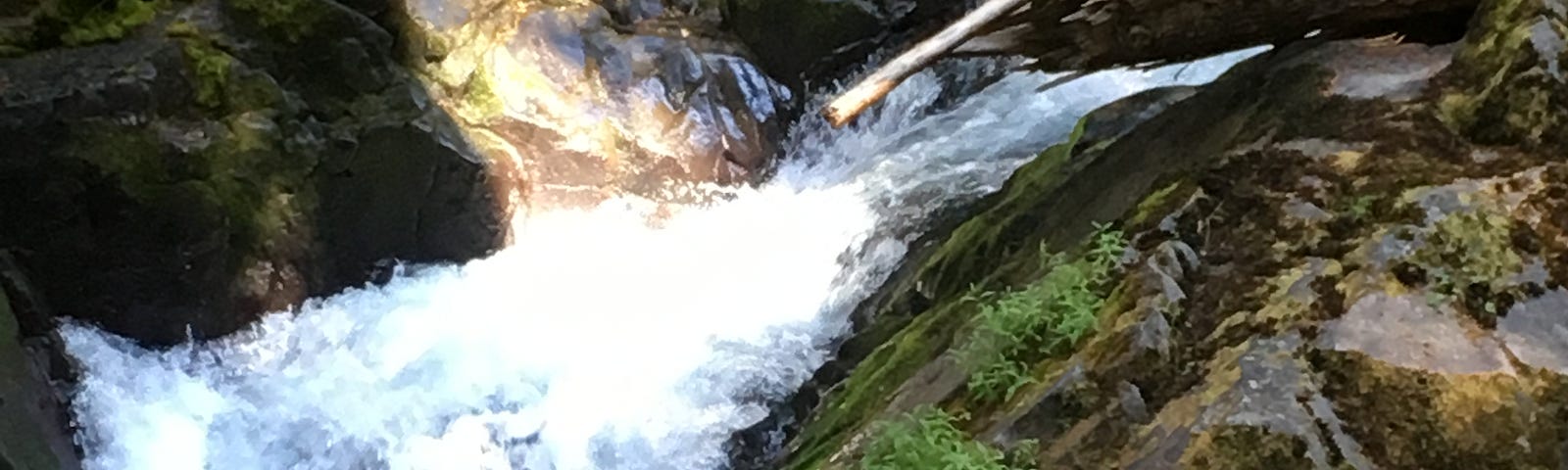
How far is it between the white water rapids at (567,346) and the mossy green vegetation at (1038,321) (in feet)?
6.07

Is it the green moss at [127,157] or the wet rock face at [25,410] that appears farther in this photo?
the green moss at [127,157]

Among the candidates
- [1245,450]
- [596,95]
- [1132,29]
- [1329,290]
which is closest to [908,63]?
[1132,29]

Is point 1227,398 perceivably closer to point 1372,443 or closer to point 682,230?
point 1372,443

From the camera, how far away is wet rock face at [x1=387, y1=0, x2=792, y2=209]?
7.90 meters

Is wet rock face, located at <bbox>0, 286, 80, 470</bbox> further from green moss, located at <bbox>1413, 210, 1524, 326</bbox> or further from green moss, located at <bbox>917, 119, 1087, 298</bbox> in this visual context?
green moss, located at <bbox>1413, 210, 1524, 326</bbox>

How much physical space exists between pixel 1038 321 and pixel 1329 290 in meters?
0.84

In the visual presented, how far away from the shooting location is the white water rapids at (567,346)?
541 cm

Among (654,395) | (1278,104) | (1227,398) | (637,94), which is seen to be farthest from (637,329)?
(1227,398)

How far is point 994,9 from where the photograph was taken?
420 cm

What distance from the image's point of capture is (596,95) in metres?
8.49

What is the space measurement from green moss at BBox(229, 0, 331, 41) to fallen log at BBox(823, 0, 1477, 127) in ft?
12.8

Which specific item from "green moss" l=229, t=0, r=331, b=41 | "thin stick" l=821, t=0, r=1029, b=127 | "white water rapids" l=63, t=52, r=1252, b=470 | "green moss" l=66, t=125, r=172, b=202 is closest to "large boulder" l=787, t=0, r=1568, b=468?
"thin stick" l=821, t=0, r=1029, b=127

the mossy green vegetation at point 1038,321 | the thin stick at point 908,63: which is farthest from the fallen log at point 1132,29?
the mossy green vegetation at point 1038,321

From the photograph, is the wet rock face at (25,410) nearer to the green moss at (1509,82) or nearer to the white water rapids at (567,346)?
the white water rapids at (567,346)
